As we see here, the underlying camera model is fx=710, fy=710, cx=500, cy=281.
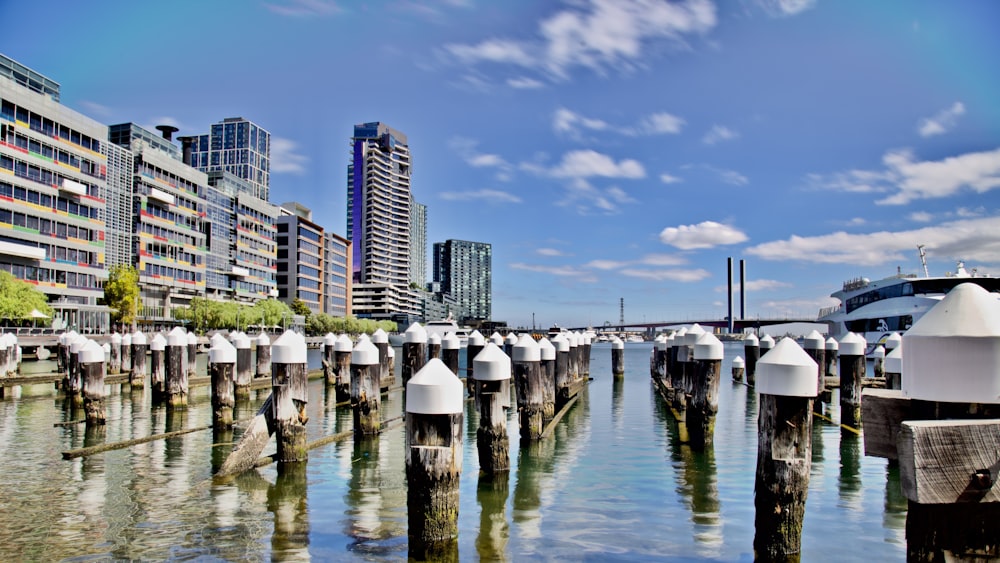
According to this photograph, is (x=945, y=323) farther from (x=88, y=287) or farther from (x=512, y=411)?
(x=88, y=287)

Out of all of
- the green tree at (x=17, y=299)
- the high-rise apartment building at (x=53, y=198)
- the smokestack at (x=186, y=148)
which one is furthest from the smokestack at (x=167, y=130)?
the green tree at (x=17, y=299)

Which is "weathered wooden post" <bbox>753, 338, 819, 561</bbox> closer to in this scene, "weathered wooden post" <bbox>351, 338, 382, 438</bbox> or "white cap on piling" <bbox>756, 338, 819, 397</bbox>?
"white cap on piling" <bbox>756, 338, 819, 397</bbox>

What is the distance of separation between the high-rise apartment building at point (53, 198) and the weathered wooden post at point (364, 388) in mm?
63117

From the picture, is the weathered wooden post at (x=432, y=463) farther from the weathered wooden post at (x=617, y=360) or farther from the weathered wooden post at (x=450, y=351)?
the weathered wooden post at (x=617, y=360)

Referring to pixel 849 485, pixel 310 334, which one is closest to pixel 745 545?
pixel 849 485

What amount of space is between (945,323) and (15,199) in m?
83.6

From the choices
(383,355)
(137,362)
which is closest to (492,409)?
(383,355)

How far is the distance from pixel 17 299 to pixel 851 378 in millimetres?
65982

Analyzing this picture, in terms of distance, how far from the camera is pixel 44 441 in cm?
2027

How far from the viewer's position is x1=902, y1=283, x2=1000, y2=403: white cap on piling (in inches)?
143

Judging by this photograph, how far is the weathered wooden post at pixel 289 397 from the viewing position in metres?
15.8

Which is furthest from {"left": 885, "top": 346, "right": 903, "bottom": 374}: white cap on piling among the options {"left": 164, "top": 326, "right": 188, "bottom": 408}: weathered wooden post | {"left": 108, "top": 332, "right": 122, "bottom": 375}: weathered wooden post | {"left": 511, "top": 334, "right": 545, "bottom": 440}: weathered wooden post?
{"left": 108, "top": 332, "right": 122, "bottom": 375}: weathered wooden post

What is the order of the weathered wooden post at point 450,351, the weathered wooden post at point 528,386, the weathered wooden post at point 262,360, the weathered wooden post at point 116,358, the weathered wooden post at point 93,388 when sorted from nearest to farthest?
the weathered wooden post at point 528,386
the weathered wooden post at point 93,388
the weathered wooden post at point 450,351
the weathered wooden post at point 262,360
the weathered wooden post at point 116,358

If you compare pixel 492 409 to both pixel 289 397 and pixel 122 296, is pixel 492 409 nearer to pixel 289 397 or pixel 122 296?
pixel 289 397
